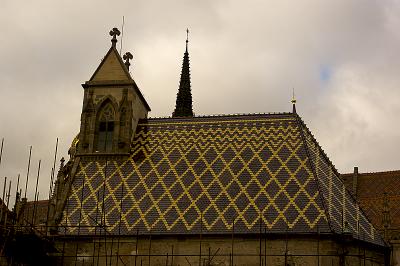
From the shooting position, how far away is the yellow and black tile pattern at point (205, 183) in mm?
22188

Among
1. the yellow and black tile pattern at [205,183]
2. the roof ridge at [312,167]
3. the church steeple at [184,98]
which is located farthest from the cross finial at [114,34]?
the church steeple at [184,98]

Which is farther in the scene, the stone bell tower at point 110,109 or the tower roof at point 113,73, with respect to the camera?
the tower roof at point 113,73

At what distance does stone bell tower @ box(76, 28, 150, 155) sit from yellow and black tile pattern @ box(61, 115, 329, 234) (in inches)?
27.1

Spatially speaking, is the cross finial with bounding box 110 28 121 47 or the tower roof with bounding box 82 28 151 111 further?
Result: the cross finial with bounding box 110 28 121 47

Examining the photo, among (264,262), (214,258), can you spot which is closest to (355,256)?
(264,262)

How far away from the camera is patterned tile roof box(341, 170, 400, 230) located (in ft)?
116

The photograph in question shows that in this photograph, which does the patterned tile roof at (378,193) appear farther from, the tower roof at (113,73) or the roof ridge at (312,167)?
the tower roof at (113,73)

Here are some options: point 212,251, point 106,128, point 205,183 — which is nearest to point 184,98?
point 106,128

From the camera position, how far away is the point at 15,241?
67.7 feet

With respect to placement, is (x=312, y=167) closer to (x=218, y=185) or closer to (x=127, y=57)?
(x=218, y=185)

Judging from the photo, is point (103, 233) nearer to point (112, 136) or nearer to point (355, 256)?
point (112, 136)

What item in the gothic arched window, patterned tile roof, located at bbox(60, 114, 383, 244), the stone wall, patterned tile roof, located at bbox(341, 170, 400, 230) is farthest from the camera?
patterned tile roof, located at bbox(341, 170, 400, 230)

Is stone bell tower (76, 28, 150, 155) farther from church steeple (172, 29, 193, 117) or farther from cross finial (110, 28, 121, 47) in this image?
church steeple (172, 29, 193, 117)

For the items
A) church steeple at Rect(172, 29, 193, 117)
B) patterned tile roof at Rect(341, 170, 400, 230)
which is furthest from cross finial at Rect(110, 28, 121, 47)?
patterned tile roof at Rect(341, 170, 400, 230)
